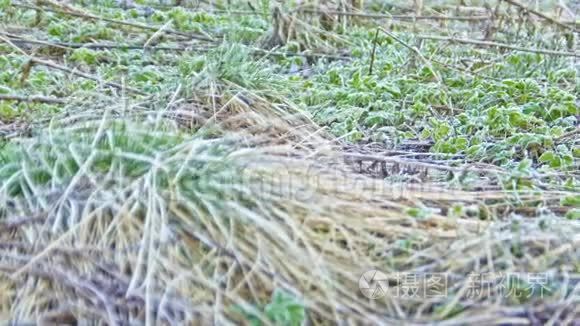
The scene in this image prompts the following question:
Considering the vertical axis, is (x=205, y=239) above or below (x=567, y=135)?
above

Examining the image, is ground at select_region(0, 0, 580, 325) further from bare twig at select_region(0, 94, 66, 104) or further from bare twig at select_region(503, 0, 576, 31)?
bare twig at select_region(503, 0, 576, 31)

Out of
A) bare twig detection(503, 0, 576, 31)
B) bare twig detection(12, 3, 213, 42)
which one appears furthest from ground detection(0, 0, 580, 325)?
bare twig detection(503, 0, 576, 31)

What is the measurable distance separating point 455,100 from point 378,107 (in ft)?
1.36

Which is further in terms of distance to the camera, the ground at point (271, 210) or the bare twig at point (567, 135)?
the bare twig at point (567, 135)

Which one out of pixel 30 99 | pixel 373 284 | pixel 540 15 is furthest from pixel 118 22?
pixel 373 284

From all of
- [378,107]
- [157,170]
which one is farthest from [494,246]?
[378,107]

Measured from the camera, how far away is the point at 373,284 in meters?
1.78

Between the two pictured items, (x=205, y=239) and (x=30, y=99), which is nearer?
(x=205, y=239)

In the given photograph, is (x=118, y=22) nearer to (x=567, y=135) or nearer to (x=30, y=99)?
(x=30, y=99)

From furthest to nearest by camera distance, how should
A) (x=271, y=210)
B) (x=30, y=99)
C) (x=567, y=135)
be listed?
1. (x=567, y=135)
2. (x=30, y=99)
3. (x=271, y=210)

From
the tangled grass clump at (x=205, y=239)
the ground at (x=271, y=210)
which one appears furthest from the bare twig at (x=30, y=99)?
the tangled grass clump at (x=205, y=239)

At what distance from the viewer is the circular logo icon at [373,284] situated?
175 centimetres

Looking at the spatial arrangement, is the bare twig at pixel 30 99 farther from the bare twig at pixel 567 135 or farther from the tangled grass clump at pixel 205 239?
the bare twig at pixel 567 135

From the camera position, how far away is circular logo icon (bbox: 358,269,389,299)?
1.75 meters
